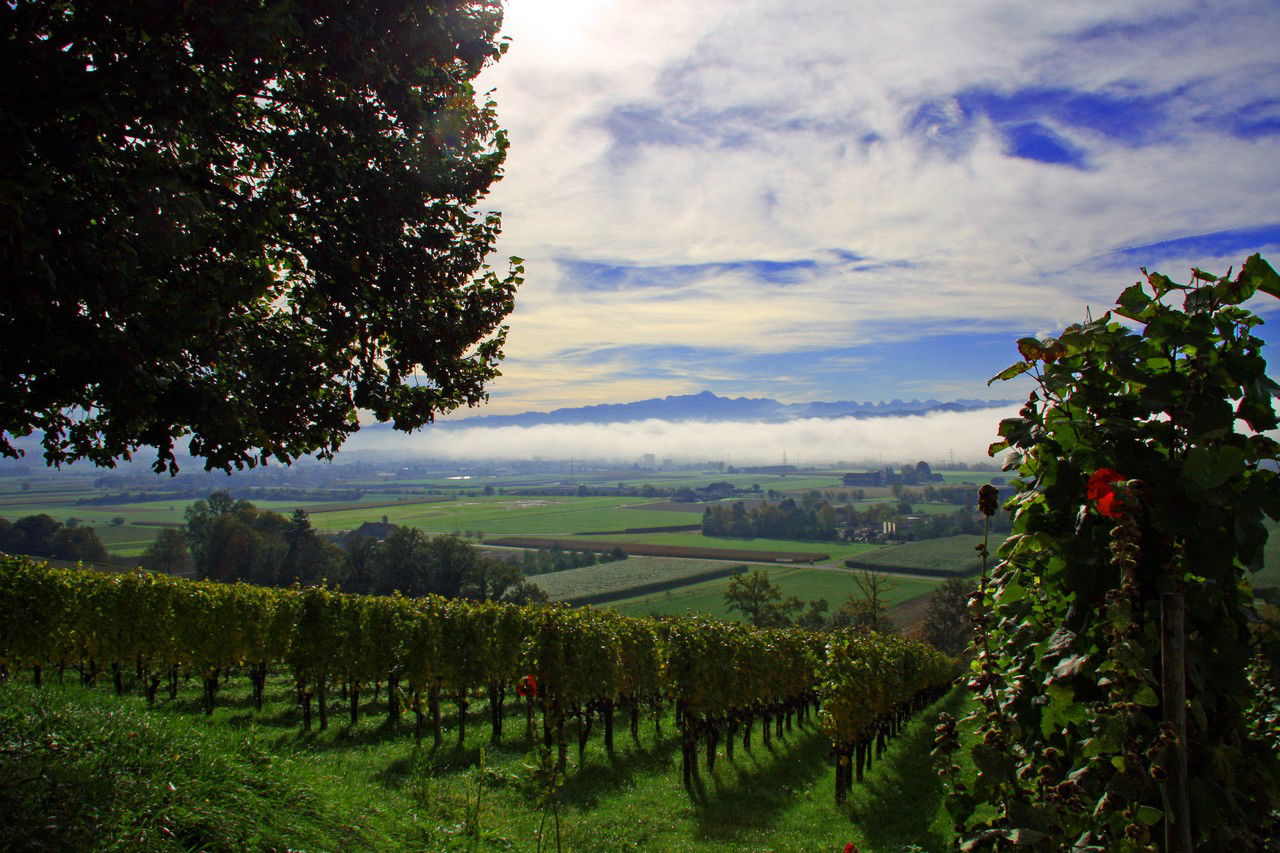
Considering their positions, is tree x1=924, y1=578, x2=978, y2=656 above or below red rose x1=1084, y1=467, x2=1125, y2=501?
below

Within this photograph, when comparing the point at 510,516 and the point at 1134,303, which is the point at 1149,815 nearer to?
the point at 1134,303

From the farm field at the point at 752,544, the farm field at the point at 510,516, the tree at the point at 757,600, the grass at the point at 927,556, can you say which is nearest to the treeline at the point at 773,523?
the farm field at the point at 752,544

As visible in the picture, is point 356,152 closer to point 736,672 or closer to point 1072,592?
point 1072,592

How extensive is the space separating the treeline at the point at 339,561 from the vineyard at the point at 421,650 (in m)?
34.4

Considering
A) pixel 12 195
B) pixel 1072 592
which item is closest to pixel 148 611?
pixel 12 195

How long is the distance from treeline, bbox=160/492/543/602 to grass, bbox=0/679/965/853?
110ft

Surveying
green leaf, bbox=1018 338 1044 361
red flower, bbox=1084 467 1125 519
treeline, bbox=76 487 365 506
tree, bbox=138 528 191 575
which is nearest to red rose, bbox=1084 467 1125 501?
red flower, bbox=1084 467 1125 519

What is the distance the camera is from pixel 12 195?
4.23 meters

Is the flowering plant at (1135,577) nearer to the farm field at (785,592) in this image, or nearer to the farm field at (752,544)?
the farm field at (785,592)

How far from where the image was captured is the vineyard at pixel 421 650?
54.7ft

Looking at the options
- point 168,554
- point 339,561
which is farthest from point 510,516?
point 339,561

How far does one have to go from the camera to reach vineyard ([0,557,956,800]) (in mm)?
16688

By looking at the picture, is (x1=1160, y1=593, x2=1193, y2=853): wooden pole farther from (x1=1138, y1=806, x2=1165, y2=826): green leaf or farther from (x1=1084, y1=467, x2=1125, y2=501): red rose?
(x1=1084, y1=467, x2=1125, y2=501): red rose

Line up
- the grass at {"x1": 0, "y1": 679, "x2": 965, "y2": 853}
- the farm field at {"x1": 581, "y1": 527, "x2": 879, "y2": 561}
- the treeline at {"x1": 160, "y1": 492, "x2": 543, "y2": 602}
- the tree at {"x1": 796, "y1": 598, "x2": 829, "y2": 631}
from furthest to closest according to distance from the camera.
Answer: the farm field at {"x1": 581, "y1": 527, "x2": 879, "y2": 561}
the treeline at {"x1": 160, "y1": 492, "x2": 543, "y2": 602}
the tree at {"x1": 796, "y1": 598, "x2": 829, "y2": 631}
the grass at {"x1": 0, "y1": 679, "x2": 965, "y2": 853}
